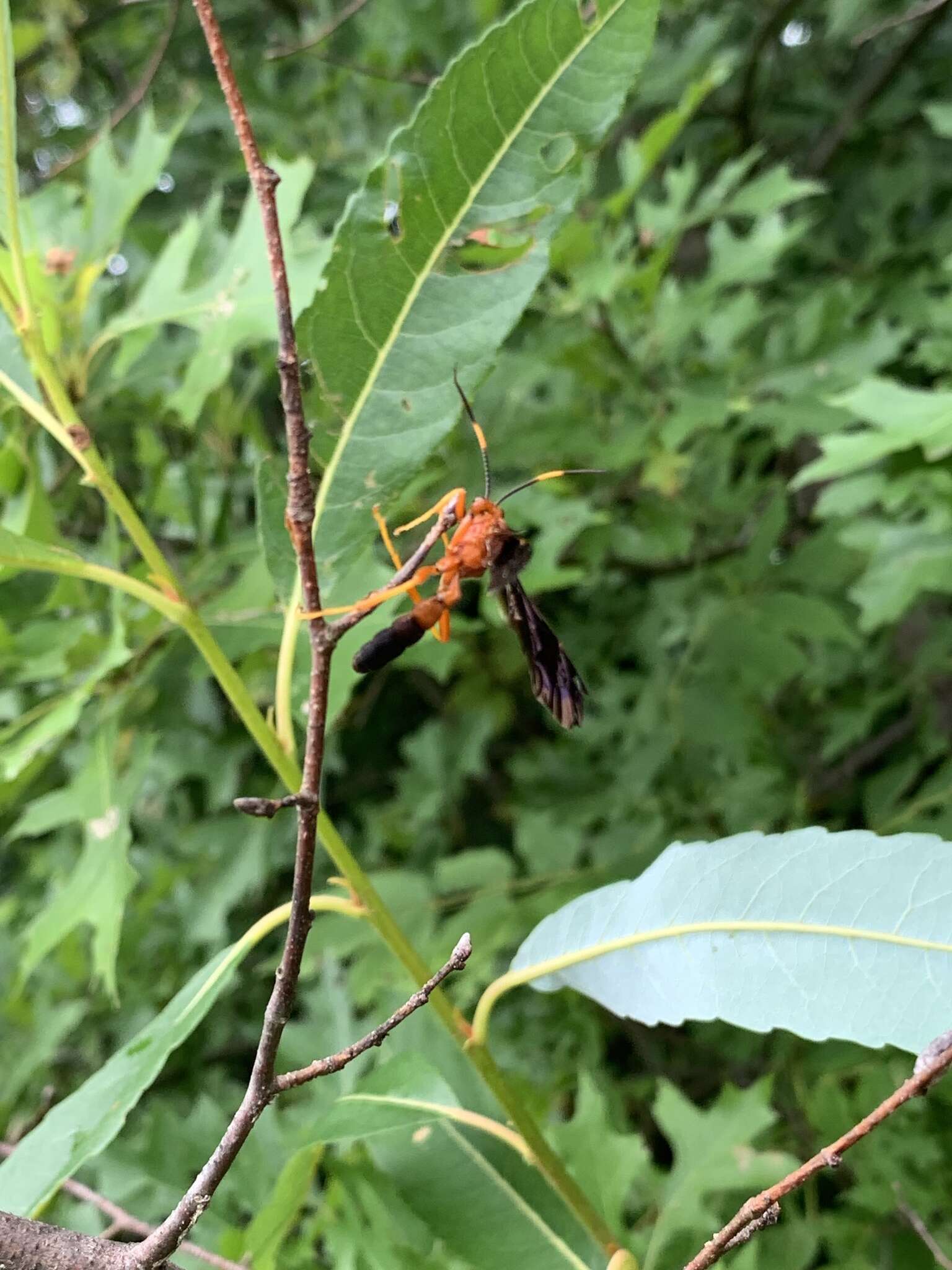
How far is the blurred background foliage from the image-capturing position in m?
1.37

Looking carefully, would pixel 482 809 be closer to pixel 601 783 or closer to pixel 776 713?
pixel 601 783

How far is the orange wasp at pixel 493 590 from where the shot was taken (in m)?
0.85

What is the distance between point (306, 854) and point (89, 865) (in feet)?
2.91

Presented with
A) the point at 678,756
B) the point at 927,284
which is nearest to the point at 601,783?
the point at 678,756

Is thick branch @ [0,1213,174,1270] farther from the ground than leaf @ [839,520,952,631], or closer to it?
farther from the ground

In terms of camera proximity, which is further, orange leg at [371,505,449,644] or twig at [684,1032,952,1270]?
orange leg at [371,505,449,644]

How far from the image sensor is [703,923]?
0.74 metres

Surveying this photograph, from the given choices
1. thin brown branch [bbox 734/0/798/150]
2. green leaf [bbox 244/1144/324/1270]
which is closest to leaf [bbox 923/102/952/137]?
thin brown branch [bbox 734/0/798/150]

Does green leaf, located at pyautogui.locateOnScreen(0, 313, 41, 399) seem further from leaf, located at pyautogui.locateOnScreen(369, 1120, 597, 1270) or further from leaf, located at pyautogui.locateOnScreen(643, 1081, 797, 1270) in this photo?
leaf, located at pyautogui.locateOnScreen(643, 1081, 797, 1270)

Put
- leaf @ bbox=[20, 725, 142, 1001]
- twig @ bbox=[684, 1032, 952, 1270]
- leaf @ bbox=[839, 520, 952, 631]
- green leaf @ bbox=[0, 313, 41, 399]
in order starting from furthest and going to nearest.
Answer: leaf @ bbox=[839, 520, 952, 631]
leaf @ bbox=[20, 725, 142, 1001]
green leaf @ bbox=[0, 313, 41, 399]
twig @ bbox=[684, 1032, 952, 1270]

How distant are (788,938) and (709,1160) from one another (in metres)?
0.92

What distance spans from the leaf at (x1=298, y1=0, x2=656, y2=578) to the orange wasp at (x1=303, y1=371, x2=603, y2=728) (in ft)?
0.12

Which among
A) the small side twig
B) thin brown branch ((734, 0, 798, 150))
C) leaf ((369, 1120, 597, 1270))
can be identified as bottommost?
leaf ((369, 1120, 597, 1270))

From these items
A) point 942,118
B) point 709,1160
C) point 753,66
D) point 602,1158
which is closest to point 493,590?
point 602,1158
